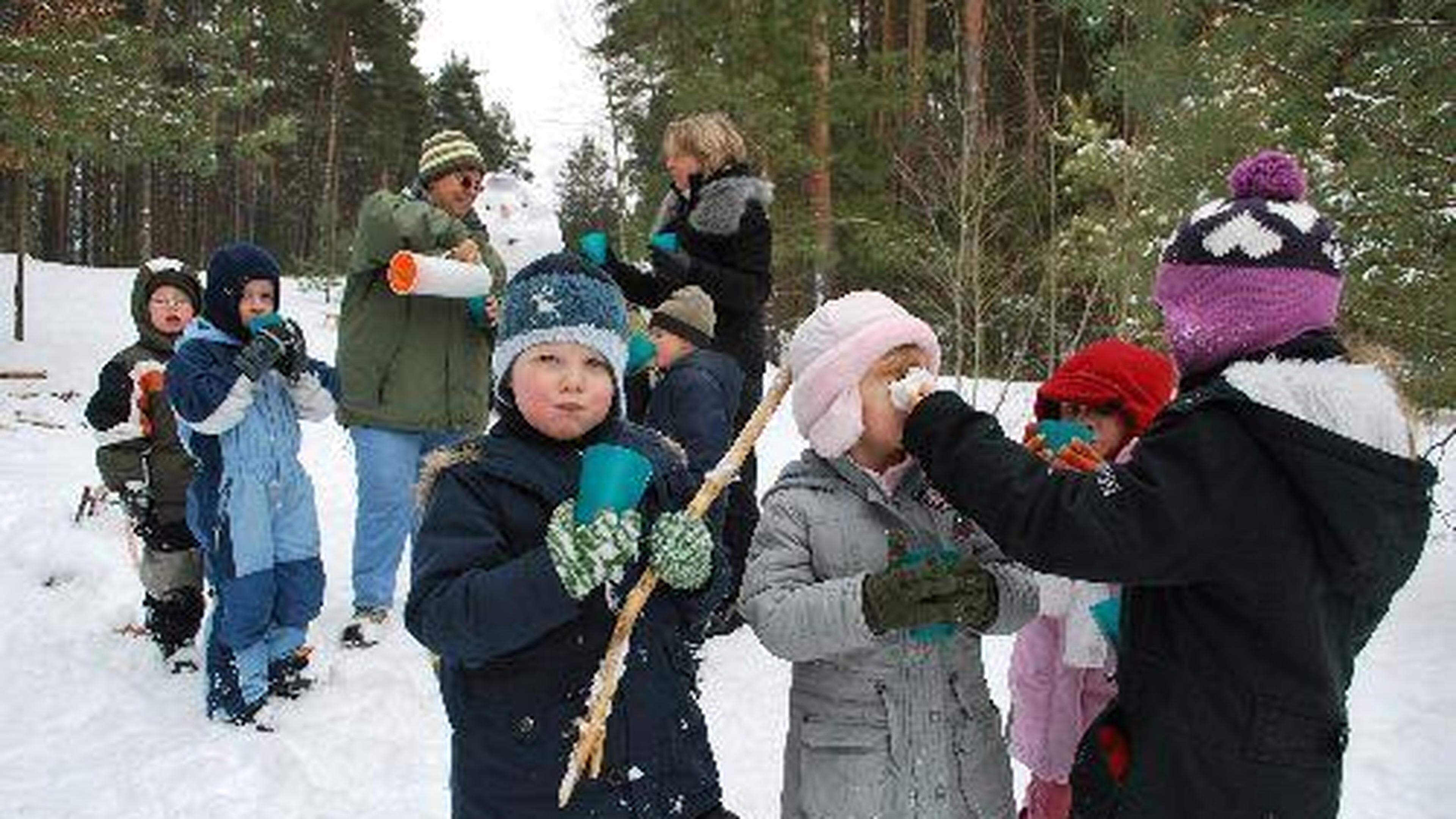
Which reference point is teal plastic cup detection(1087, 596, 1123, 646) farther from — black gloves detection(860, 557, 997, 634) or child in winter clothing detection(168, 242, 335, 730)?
child in winter clothing detection(168, 242, 335, 730)

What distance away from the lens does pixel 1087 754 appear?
2.16m

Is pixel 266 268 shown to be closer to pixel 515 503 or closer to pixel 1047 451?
pixel 515 503

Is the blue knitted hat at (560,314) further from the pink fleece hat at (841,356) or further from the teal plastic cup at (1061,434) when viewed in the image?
the teal plastic cup at (1061,434)

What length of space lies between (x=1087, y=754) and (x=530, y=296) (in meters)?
1.42

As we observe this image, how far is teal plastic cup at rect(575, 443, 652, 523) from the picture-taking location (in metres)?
1.98

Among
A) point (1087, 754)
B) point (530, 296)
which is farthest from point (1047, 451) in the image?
point (530, 296)

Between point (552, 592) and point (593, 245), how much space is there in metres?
2.55

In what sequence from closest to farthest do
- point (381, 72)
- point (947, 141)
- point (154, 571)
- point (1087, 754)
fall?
point (1087, 754) → point (154, 571) → point (947, 141) → point (381, 72)

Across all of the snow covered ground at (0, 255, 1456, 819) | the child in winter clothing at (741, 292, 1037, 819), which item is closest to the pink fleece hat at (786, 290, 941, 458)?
the child in winter clothing at (741, 292, 1037, 819)

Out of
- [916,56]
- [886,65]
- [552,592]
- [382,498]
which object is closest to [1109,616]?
[552,592]

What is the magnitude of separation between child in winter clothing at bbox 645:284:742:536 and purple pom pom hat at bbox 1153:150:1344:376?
272cm

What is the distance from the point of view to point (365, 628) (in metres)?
5.20

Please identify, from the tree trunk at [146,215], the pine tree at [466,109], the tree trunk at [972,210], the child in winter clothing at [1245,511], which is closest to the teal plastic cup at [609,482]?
the child in winter clothing at [1245,511]

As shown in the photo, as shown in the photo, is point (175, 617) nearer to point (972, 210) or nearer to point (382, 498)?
point (382, 498)
